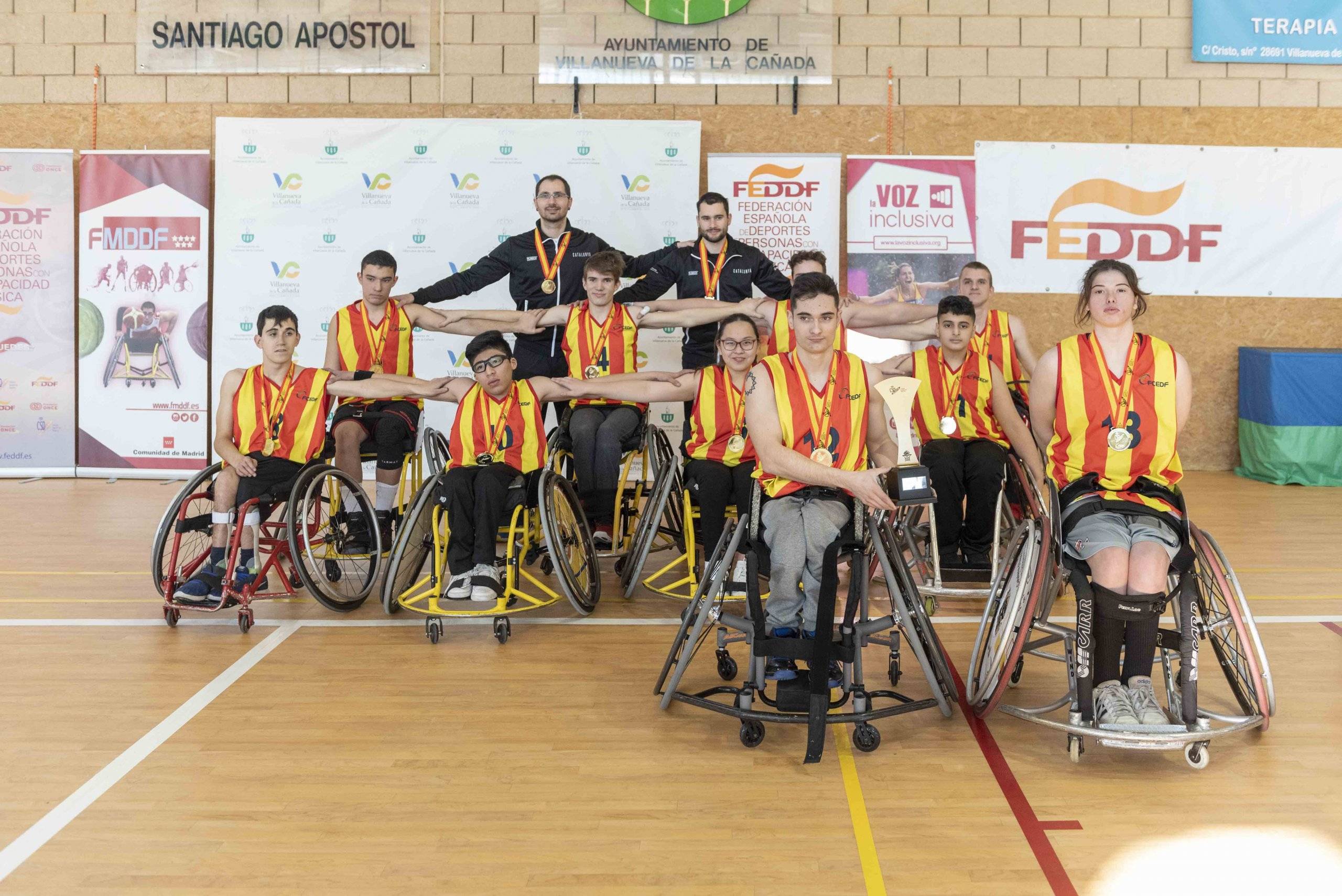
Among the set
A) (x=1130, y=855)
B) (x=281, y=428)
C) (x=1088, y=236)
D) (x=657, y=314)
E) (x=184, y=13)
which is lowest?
(x=1130, y=855)

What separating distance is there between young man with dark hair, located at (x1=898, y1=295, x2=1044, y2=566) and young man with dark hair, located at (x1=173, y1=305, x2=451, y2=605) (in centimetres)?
191

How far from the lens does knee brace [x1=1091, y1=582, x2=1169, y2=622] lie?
8.93 feet

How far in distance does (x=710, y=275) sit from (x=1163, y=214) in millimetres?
3730

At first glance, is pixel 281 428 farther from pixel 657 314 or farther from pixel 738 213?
pixel 738 213

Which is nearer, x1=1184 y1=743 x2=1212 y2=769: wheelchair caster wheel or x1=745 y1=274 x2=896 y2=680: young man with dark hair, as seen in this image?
x1=1184 y1=743 x2=1212 y2=769: wheelchair caster wheel

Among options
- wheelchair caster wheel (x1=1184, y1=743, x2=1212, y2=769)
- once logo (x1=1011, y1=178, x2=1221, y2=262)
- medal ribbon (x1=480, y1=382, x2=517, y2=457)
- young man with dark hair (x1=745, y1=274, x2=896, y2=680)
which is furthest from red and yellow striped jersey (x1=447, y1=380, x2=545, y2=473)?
once logo (x1=1011, y1=178, x2=1221, y2=262)

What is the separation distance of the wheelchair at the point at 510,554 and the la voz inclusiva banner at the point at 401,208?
126 inches

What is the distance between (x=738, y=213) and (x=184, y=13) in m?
3.86

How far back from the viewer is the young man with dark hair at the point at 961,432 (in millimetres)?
4273

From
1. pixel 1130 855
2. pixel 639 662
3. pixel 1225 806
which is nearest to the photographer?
pixel 1130 855

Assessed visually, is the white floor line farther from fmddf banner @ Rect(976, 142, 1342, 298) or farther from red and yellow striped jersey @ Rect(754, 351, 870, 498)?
fmddf banner @ Rect(976, 142, 1342, 298)

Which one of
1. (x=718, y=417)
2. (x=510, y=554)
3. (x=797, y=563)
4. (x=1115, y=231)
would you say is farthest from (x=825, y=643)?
(x=1115, y=231)

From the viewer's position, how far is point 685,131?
725 centimetres

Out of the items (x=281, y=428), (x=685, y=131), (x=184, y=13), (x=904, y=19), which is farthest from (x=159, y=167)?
(x=904, y=19)
